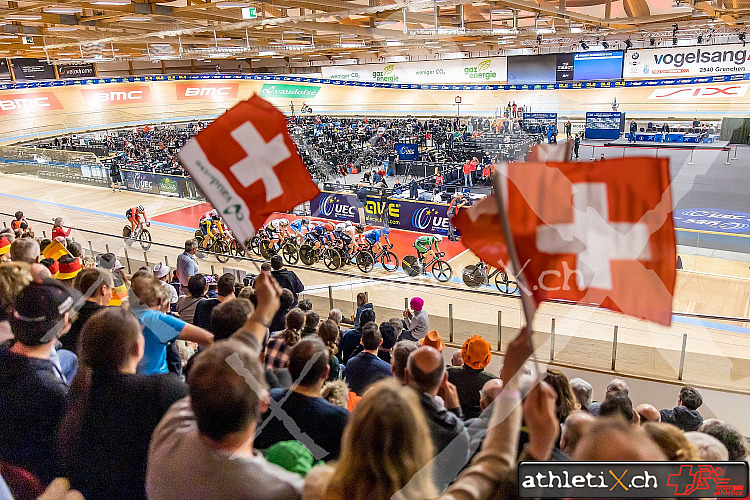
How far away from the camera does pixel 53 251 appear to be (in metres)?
7.32

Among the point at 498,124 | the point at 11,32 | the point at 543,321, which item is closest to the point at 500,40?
the point at 498,124

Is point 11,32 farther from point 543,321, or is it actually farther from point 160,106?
point 160,106

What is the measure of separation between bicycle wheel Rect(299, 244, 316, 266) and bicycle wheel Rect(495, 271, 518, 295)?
415cm

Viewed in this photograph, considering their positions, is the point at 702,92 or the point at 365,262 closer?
the point at 365,262

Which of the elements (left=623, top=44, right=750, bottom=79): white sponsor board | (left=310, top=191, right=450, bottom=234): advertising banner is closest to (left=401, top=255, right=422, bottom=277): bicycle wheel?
(left=310, top=191, right=450, bottom=234): advertising banner

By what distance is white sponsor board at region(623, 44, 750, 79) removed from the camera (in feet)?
101

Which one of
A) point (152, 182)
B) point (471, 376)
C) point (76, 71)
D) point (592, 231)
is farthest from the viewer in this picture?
point (76, 71)

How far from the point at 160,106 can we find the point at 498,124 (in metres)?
24.3

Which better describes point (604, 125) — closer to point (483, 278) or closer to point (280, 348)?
point (483, 278)

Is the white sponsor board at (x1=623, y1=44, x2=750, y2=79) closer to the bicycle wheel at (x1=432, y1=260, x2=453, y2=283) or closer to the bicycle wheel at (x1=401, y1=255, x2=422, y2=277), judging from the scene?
the bicycle wheel at (x1=432, y1=260, x2=453, y2=283)

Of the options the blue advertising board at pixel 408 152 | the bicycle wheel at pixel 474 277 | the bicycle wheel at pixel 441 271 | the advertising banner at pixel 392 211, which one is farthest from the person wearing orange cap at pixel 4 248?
the blue advertising board at pixel 408 152

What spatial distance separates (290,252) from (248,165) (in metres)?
9.38

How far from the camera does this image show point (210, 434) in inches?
66.2

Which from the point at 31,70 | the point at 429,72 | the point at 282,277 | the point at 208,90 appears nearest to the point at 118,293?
the point at 282,277
